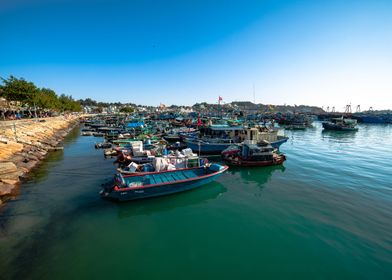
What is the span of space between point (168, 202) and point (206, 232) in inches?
181

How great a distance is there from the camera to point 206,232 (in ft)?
36.8

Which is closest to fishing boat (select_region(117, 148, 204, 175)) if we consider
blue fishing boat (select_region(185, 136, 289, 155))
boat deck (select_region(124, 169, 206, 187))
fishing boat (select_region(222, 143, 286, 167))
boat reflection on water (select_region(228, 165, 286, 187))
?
boat deck (select_region(124, 169, 206, 187))

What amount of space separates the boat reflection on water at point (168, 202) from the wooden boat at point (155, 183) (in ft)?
1.42

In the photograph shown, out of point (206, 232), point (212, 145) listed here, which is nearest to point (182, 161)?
point (206, 232)

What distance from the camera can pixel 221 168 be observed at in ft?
59.2

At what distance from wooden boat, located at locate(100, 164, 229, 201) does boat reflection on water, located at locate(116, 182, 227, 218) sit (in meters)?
0.43

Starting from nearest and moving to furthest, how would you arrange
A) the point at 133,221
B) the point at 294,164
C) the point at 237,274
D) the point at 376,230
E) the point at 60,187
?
the point at 237,274, the point at 376,230, the point at 133,221, the point at 60,187, the point at 294,164

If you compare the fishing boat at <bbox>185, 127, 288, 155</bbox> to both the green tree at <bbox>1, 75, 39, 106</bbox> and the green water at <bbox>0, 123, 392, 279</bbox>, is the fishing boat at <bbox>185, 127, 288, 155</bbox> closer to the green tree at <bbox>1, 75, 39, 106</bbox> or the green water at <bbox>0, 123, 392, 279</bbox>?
the green water at <bbox>0, 123, 392, 279</bbox>

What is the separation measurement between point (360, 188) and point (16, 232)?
2715 cm

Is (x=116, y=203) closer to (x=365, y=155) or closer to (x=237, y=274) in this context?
(x=237, y=274)

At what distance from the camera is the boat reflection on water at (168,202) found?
44.1 feet

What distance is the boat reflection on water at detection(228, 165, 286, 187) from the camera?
1978 centimetres

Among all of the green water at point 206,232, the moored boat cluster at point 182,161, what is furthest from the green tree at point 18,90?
the green water at point 206,232

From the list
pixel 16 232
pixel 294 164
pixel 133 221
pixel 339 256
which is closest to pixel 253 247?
pixel 339 256
